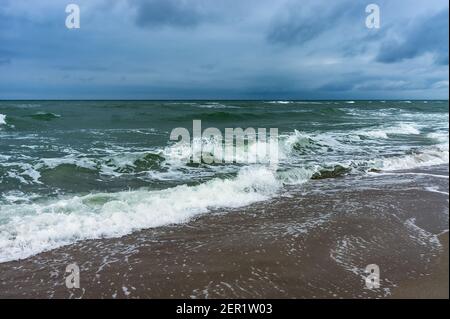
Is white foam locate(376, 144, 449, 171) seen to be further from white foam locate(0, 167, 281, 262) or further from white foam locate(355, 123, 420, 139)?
white foam locate(355, 123, 420, 139)

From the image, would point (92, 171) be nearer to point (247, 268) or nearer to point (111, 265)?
point (111, 265)

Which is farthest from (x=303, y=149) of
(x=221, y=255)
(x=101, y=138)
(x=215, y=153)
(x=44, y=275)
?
(x=44, y=275)

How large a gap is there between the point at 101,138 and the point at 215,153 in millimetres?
7100

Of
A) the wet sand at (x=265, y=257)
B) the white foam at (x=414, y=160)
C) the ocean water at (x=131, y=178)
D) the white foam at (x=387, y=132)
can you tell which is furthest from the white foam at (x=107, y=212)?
the white foam at (x=387, y=132)

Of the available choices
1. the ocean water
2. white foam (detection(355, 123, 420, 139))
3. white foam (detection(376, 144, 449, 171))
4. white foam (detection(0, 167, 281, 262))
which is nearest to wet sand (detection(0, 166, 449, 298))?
white foam (detection(0, 167, 281, 262))

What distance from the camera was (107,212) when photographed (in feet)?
23.2

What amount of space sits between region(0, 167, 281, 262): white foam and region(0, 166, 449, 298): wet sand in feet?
1.22

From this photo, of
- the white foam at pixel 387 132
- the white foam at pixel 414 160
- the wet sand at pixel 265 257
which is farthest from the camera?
the white foam at pixel 387 132

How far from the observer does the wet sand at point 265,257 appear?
432 cm

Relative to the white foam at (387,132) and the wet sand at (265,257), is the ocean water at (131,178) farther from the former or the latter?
the white foam at (387,132)

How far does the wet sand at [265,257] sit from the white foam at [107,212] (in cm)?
37

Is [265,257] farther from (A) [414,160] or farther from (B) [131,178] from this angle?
(A) [414,160]

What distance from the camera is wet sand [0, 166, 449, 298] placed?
4320mm
